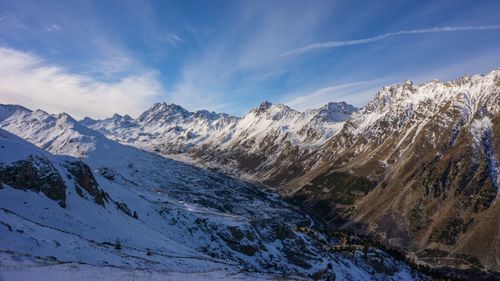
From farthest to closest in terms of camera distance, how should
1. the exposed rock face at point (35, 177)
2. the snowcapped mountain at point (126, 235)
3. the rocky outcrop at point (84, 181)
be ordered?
the rocky outcrop at point (84, 181) < the exposed rock face at point (35, 177) < the snowcapped mountain at point (126, 235)

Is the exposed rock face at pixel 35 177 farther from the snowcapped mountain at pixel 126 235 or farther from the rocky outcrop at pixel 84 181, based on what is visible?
the rocky outcrop at pixel 84 181

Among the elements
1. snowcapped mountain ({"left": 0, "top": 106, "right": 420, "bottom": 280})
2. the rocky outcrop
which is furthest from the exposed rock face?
the rocky outcrop

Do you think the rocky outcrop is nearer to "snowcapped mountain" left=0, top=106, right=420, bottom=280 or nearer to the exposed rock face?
"snowcapped mountain" left=0, top=106, right=420, bottom=280

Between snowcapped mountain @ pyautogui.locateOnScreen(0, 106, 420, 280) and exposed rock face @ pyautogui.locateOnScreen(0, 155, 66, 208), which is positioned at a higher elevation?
exposed rock face @ pyautogui.locateOnScreen(0, 155, 66, 208)

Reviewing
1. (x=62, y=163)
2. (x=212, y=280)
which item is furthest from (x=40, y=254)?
(x=62, y=163)

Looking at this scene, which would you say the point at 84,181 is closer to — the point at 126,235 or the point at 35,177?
the point at 35,177

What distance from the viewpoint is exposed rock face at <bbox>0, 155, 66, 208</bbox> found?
7812cm

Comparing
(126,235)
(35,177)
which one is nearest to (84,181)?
(35,177)

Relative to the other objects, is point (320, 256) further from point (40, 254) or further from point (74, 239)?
point (40, 254)

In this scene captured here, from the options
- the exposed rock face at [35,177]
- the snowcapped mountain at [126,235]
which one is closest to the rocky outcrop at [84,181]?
the snowcapped mountain at [126,235]

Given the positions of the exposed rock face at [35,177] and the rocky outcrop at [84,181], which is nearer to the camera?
the exposed rock face at [35,177]

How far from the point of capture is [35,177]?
3236 inches

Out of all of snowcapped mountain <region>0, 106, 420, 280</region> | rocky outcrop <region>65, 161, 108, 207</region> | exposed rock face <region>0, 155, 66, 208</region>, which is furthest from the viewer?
rocky outcrop <region>65, 161, 108, 207</region>

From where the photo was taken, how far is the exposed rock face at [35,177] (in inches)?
3076
